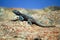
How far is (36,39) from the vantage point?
5.02 meters

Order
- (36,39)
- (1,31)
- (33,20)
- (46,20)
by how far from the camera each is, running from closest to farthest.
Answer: (36,39) → (1,31) → (33,20) → (46,20)

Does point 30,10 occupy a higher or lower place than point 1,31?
higher

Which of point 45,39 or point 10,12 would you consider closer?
point 45,39

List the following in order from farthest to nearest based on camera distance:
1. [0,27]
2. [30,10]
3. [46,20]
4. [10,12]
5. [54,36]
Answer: [30,10]
[10,12]
[46,20]
[0,27]
[54,36]

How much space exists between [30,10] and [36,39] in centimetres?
531

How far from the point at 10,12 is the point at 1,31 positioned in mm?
3538

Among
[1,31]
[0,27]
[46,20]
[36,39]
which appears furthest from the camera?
[46,20]

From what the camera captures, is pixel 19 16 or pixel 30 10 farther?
pixel 30 10

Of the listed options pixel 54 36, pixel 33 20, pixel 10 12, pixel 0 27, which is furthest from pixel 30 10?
pixel 54 36

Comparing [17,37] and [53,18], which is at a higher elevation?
[53,18]

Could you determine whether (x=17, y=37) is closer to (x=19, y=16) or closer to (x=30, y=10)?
(x=19, y=16)

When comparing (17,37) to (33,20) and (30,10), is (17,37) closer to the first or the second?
(33,20)

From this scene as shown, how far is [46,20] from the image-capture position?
8.74 metres

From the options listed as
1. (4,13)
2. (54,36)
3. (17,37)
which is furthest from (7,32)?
(4,13)
